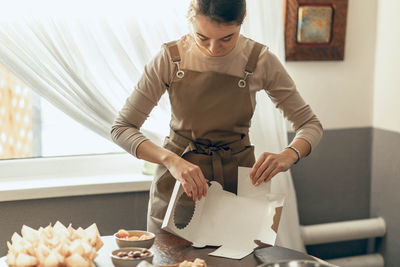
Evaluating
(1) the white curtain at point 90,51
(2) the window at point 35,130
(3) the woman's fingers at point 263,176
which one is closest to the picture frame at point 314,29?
(1) the white curtain at point 90,51

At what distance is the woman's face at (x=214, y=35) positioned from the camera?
182 cm

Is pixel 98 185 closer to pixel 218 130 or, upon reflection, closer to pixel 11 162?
pixel 11 162

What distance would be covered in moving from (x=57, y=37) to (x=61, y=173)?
2.23 feet

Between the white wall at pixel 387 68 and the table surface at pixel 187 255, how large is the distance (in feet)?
4.82

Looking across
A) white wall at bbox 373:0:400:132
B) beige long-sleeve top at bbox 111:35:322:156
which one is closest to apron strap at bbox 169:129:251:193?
beige long-sleeve top at bbox 111:35:322:156

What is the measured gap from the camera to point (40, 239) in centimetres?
147

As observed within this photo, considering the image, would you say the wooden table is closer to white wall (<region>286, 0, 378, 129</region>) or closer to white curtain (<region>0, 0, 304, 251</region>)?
white curtain (<region>0, 0, 304, 251</region>)

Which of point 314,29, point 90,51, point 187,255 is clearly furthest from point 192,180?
point 314,29

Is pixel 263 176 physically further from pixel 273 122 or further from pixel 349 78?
pixel 349 78

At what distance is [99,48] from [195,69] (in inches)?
31.6

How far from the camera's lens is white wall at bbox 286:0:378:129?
119 inches

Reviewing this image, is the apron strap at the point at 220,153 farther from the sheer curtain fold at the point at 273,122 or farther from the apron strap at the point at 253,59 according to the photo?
the sheer curtain fold at the point at 273,122

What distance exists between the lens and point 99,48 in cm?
267

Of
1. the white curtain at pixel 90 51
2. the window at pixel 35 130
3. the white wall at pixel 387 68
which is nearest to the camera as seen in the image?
the white curtain at pixel 90 51
